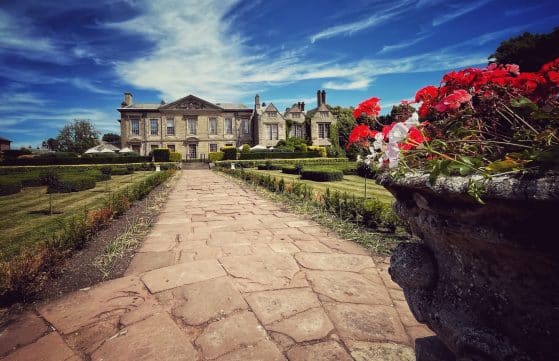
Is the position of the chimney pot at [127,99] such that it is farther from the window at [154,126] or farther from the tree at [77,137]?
the tree at [77,137]

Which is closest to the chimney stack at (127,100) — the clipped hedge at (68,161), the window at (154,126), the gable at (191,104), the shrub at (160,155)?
the window at (154,126)

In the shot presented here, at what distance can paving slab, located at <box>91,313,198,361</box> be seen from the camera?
172 cm

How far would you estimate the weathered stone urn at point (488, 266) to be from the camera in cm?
77

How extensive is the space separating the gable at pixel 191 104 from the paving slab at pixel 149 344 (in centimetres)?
3859

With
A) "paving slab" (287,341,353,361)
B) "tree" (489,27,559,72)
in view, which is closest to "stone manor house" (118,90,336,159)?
"tree" (489,27,559,72)

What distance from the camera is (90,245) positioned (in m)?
3.93

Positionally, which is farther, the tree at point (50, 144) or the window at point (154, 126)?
the tree at point (50, 144)

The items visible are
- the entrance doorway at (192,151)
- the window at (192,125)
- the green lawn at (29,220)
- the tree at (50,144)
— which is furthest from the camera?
the tree at (50,144)

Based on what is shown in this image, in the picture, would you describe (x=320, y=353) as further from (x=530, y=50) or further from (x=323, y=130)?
(x=323, y=130)

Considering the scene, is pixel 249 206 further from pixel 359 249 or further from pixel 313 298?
pixel 313 298

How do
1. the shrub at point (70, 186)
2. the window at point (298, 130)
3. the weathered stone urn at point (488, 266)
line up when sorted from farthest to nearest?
the window at point (298, 130), the shrub at point (70, 186), the weathered stone urn at point (488, 266)

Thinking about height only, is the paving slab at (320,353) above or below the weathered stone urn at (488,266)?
below

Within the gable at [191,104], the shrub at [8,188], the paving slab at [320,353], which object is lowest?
the paving slab at [320,353]

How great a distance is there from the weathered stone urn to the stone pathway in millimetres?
806
